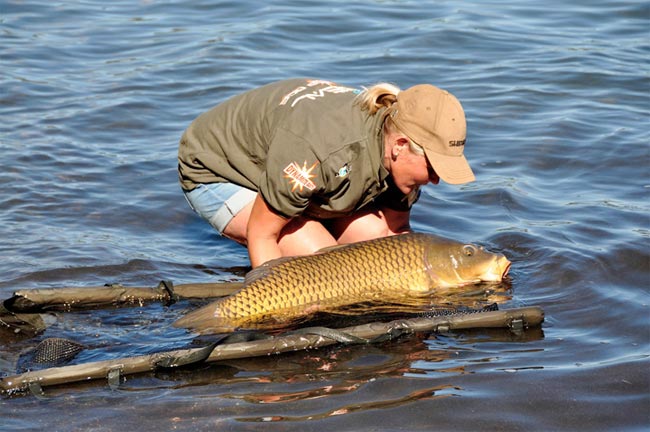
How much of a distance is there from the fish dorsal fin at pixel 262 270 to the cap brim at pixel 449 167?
898 millimetres

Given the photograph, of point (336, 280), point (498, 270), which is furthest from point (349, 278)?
point (498, 270)

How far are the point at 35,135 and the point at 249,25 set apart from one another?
4312mm

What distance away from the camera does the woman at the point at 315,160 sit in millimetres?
5184

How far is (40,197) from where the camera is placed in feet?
24.3

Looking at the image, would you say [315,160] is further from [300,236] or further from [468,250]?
[468,250]

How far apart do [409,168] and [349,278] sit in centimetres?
64

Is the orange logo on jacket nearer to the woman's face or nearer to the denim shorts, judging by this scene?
the woman's face

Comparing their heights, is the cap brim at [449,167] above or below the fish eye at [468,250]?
above

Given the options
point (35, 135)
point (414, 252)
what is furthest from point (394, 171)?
point (35, 135)

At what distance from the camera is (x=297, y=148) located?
17.2 feet

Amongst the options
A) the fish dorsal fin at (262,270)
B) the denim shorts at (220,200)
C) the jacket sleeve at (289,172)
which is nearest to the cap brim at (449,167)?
the jacket sleeve at (289,172)

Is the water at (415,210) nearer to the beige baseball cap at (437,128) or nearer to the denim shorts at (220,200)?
the denim shorts at (220,200)

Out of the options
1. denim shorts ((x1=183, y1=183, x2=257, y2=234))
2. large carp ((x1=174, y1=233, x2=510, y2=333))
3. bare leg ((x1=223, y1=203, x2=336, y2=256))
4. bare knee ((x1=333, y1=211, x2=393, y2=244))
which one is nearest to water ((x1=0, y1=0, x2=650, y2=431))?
large carp ((x1=174, y1=233, x2=510, y2=333))

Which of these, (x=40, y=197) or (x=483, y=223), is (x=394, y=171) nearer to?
(x=483, y=223)
